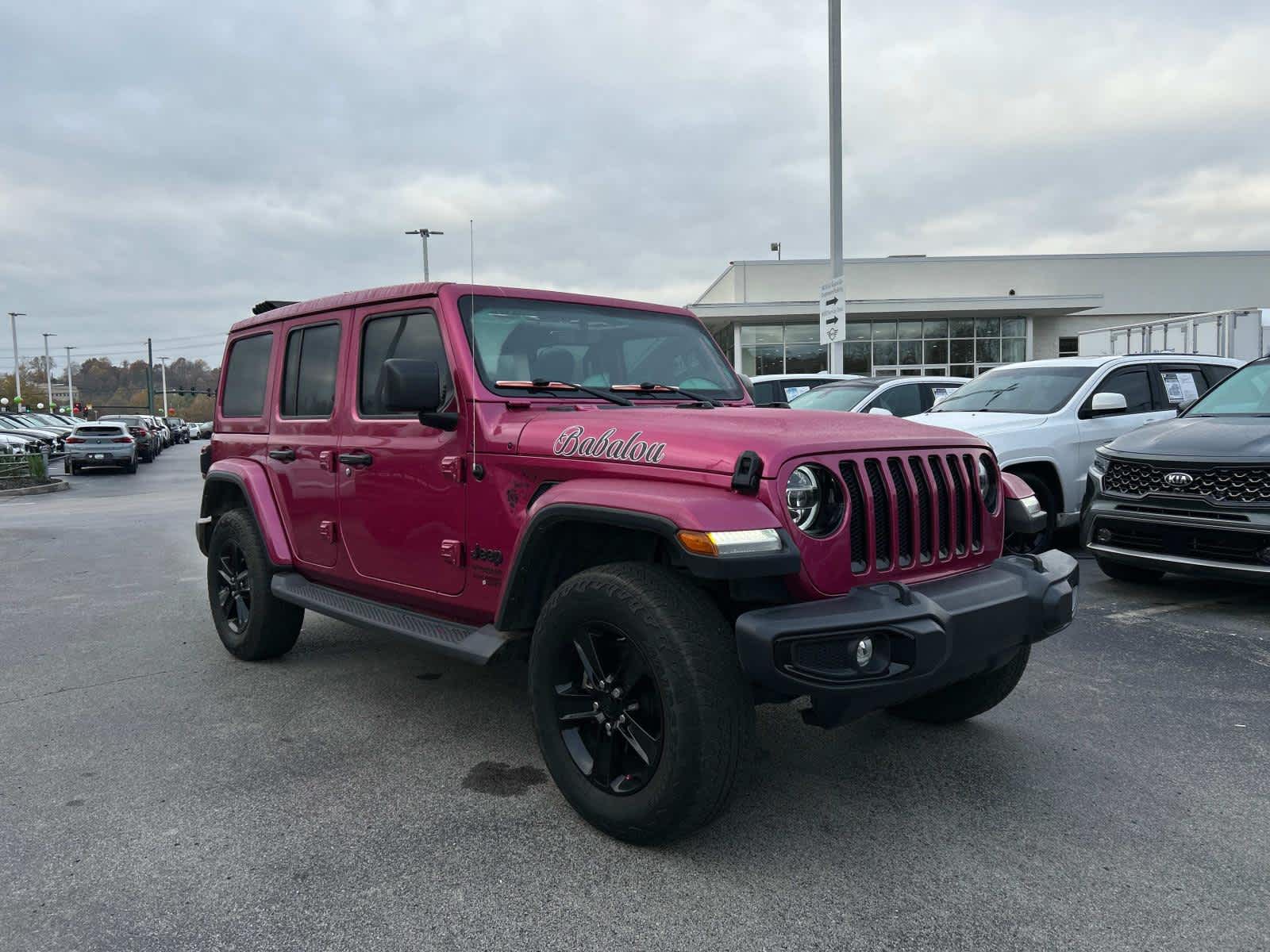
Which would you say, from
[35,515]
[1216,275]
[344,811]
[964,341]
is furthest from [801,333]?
[344,811]

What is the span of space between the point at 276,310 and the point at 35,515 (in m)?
11.3

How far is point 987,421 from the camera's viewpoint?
27.4ft

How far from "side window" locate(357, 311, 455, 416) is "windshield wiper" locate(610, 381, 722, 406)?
0.74 meters

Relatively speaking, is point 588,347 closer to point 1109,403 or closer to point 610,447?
point 610,447

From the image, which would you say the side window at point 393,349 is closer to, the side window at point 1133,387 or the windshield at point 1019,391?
the windshield at point 1019,391

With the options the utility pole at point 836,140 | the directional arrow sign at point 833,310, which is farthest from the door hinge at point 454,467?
the utility pole at point 836,140

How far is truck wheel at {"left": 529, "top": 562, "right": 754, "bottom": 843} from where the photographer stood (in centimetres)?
272

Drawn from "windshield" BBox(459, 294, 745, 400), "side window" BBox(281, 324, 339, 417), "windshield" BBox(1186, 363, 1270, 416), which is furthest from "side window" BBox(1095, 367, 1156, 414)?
"side window" BBox(281, 324, 339, 417)

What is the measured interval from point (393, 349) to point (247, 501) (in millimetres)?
1540

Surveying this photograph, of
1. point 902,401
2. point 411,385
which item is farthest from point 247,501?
point 902,401

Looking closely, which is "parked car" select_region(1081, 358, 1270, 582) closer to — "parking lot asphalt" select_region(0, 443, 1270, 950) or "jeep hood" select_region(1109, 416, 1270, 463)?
"jeep hood" select_region(1109, 416, 1270, 463)

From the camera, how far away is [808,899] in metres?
2.71

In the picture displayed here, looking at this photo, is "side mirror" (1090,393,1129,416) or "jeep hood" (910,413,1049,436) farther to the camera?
"jeep hood" (910,413,1049,436)

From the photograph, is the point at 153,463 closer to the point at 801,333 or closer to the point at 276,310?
the point at 801,333
